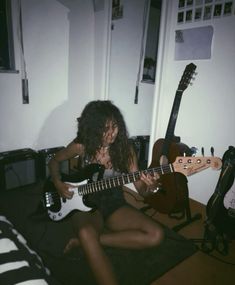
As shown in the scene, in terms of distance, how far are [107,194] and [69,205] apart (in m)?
0.26

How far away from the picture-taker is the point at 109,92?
296 centimetres

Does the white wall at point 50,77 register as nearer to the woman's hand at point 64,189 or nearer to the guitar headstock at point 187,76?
the woman's hand at point 64,189

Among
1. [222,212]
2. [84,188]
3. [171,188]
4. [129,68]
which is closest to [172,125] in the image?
[171,188]

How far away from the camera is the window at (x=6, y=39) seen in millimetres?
2455

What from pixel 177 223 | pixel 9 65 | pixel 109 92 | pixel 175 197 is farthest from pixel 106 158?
pixel 9 65

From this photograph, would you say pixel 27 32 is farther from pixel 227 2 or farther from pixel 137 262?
pixel 137 262

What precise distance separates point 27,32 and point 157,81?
150 cm

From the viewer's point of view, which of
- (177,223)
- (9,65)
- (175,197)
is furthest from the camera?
(9,65)

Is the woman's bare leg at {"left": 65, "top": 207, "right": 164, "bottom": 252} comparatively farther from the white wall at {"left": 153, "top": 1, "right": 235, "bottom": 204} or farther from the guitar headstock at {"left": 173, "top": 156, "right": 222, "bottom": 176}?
the white wall at {"left": 153, "top": 1, "right": 235, "bottom": 204}

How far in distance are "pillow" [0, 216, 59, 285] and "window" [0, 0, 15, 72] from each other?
2124mm

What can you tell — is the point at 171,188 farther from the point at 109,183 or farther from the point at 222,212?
the point at 109,183

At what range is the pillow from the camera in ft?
2.37

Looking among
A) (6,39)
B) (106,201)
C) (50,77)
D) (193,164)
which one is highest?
(6,39)

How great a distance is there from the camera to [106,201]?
1585 mm
